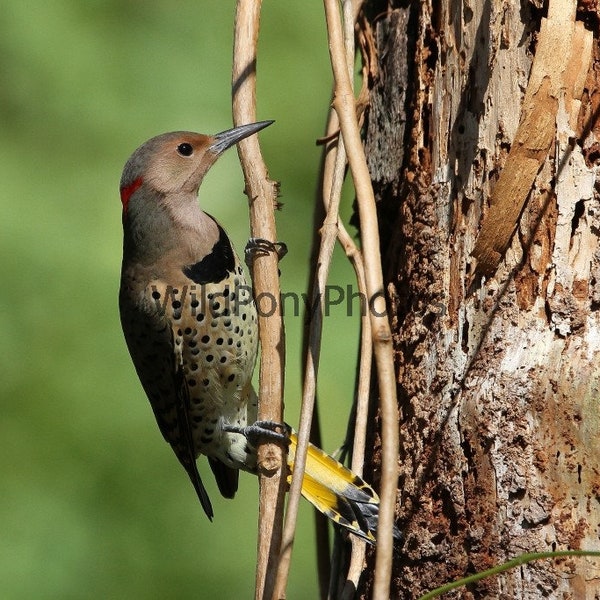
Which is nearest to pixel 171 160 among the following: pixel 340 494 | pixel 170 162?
pixel 170 162

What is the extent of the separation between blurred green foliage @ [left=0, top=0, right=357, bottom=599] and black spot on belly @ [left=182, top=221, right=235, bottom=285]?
4.01 feet

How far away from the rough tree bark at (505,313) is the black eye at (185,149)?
1067 mm

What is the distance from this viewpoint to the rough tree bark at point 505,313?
211 cm

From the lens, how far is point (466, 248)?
2328mm

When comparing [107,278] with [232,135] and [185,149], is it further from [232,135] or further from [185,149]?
[232,135]

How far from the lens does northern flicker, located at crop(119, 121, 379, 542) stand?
324 centimetres

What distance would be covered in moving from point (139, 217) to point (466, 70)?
134 centimetres

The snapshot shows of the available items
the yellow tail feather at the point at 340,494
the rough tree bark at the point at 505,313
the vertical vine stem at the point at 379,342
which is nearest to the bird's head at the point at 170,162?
the yellow tail feather at the point at 340,494

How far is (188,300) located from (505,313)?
1.31 meters

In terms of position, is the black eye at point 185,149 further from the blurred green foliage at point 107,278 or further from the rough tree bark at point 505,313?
the blurred green foliage at point 107,278

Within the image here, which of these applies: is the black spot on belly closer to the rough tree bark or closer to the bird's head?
the bird's head

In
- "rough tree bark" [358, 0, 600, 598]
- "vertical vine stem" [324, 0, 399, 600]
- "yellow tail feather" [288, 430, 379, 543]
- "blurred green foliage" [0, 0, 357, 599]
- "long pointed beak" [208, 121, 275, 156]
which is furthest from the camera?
"blurred green foliage" [0, 0, 357, 599]

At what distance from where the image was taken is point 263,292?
2432 mm

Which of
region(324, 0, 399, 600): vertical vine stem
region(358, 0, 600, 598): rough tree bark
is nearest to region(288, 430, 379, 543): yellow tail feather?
region(358, 0, 600, 598): rough tree bark
